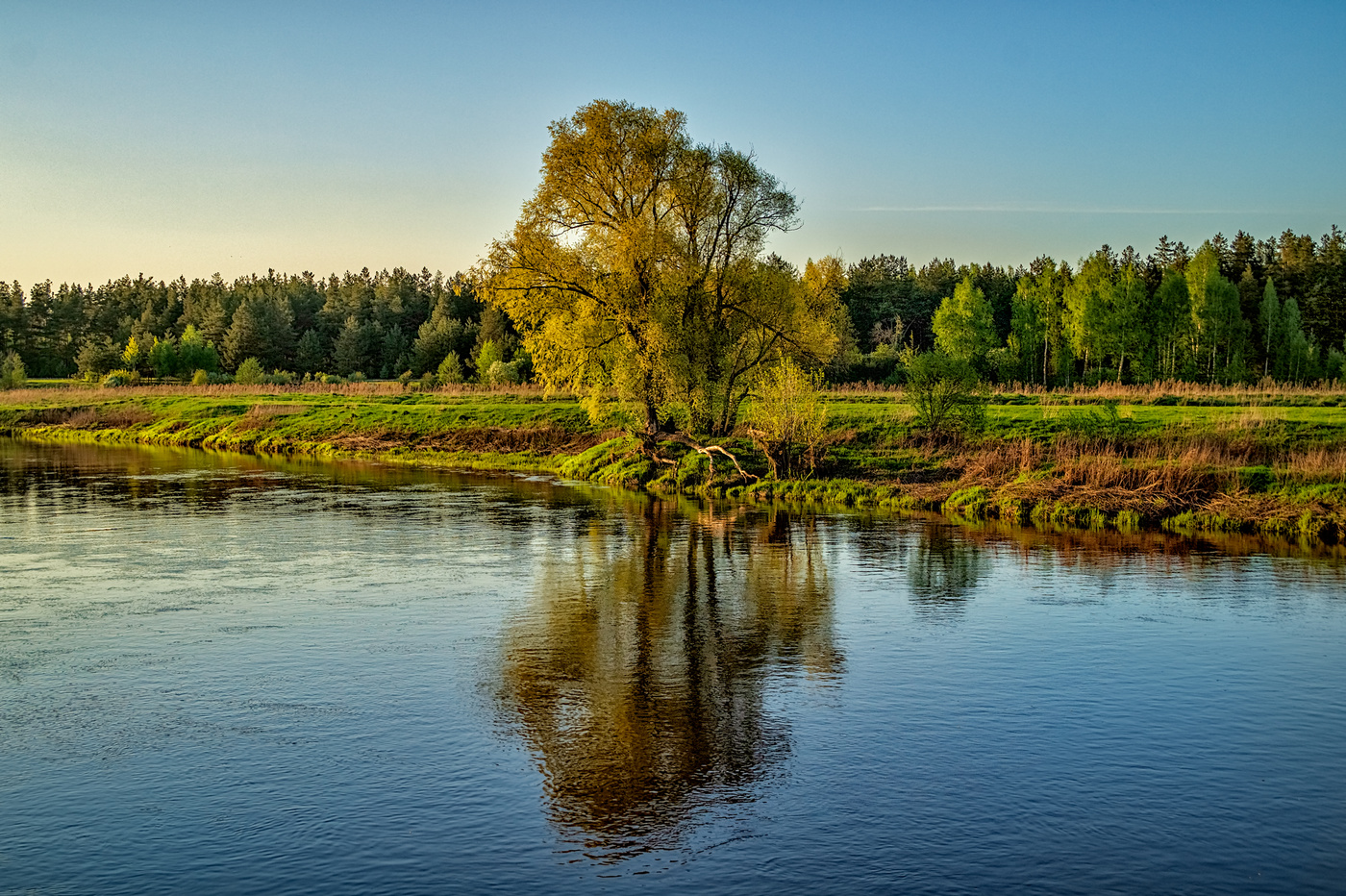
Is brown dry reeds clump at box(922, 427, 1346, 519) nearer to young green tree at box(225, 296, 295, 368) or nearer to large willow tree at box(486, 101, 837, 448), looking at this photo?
large willow tree at box(486, 101, 837, 448)

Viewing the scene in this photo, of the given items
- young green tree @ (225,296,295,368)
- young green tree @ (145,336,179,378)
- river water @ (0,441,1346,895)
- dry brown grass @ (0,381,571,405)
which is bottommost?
river water @ (0,441,1346,895)

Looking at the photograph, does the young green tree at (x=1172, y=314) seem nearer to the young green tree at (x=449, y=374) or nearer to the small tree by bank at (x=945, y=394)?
the small tree by bank at (x=945, y=394)

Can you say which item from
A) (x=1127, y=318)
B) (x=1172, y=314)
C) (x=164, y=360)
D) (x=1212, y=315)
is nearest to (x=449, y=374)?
(x=164, y=360)

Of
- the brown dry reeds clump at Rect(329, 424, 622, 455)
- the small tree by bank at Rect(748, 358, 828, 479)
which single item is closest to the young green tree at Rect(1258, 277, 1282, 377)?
the brown dry reeds clump at Rect(329, 424, 622, 455)

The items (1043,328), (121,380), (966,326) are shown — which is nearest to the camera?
(966,326)

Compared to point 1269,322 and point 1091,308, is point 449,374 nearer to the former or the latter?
point 1091,308

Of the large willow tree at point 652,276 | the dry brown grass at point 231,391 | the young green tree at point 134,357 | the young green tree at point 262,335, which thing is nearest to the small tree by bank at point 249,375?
the dry brown grass at point 231,391

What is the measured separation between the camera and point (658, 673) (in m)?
17.2

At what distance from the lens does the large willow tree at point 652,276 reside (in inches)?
1865

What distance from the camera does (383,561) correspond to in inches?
1076

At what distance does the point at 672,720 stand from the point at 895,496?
25.1 m

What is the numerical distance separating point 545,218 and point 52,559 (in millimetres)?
26871

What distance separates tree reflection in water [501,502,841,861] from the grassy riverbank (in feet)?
35.4

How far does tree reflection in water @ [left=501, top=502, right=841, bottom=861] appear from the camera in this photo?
12320mm
